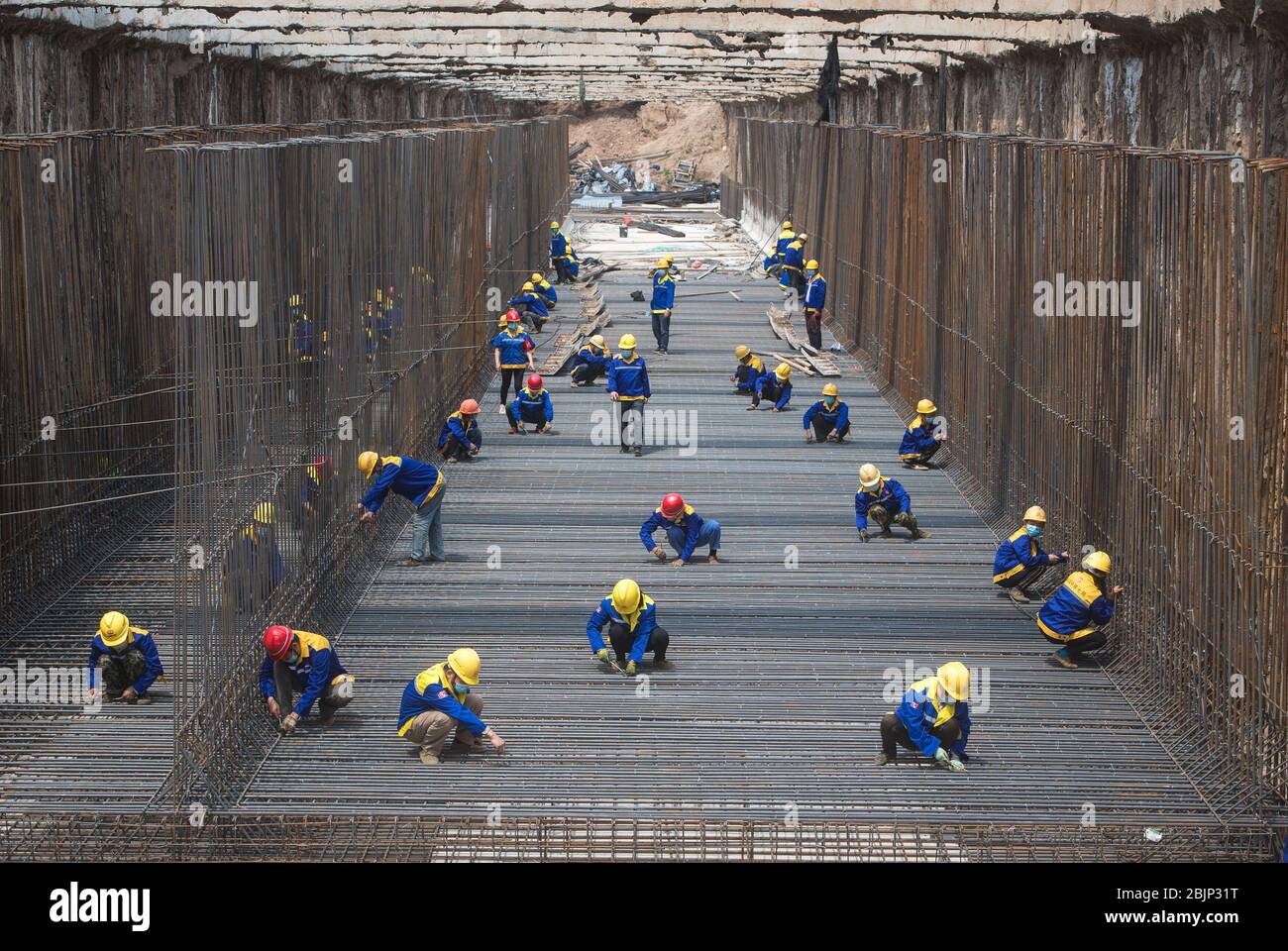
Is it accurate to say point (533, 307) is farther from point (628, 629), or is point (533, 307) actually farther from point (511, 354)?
point (628, 629)

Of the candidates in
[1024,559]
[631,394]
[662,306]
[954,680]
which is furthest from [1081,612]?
[662,306]

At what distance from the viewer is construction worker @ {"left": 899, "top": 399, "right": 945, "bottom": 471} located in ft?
64.5

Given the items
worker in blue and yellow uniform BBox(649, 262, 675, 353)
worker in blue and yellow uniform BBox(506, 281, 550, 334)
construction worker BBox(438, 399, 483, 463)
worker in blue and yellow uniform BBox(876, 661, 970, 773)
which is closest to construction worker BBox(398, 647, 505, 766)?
worker in blue and yellow uniform BBox(876, 661, 970, 773)

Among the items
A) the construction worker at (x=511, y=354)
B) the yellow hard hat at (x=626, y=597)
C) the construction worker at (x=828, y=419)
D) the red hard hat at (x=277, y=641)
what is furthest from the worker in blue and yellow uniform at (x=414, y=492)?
the construction worker at (x=511, y=354)

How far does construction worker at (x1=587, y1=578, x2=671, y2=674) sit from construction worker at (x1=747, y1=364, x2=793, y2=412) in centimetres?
1063

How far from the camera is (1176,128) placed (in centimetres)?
1661

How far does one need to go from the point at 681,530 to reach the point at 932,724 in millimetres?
4991

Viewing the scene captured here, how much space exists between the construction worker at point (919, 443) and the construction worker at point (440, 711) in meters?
9.58

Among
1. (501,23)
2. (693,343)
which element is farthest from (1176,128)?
(693,343)

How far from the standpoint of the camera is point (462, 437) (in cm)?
1981

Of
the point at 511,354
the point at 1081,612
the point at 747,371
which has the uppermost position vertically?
the point at 511,354

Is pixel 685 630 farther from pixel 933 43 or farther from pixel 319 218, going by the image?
pixel 933 43

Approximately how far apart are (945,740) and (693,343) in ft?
62.3

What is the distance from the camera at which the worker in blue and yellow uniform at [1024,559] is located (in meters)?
14.3
